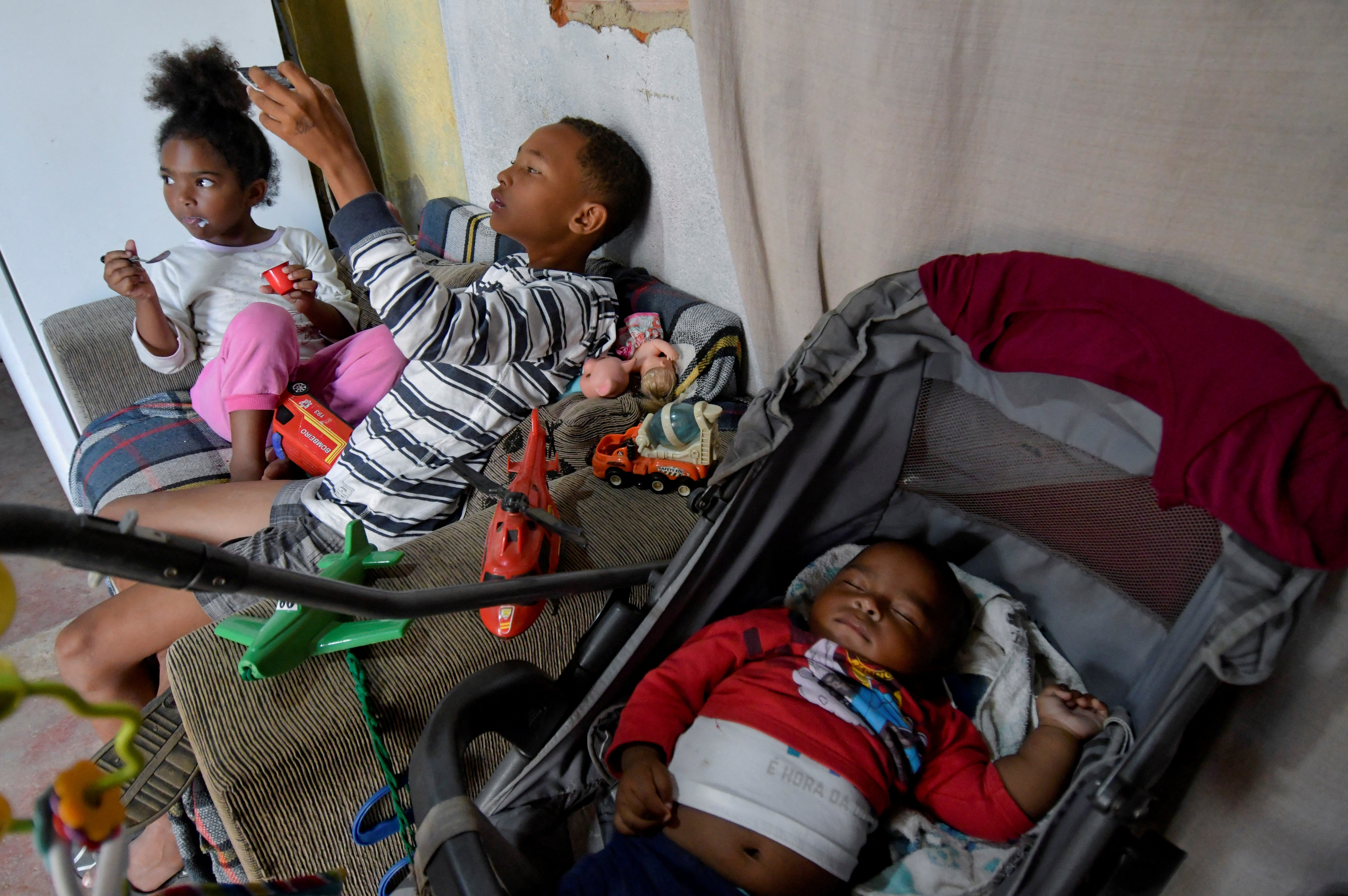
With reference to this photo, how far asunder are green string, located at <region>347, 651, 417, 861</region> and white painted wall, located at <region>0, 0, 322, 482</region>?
1.83 metres

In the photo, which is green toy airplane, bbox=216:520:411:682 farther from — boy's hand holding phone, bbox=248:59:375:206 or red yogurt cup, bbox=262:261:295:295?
red yogurt cup, bbox=262:261:295:295

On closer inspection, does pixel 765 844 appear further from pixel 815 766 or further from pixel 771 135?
pixel 771 135

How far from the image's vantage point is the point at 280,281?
1.74 metres

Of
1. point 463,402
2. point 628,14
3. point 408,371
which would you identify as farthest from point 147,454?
point 628,14

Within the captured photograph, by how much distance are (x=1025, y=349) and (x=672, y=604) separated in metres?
0.50

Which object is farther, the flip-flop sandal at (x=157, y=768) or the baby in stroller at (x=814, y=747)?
the flip-flop sandal at (x=157, y=768)

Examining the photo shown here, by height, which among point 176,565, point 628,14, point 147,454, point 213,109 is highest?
point 628,14

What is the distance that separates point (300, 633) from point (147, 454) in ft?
3.84

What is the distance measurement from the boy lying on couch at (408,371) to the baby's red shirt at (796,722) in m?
0.62

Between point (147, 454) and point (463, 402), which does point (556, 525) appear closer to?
point (463, 402)

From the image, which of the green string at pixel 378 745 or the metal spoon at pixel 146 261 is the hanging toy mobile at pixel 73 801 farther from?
the metal spoon at pixel 146 261

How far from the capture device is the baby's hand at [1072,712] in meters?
0.82

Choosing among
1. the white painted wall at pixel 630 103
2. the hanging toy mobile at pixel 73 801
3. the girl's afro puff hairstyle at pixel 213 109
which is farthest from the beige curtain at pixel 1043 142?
the girl's afro puff hairstyle at pixel 213 109

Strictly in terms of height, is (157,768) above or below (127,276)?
below
